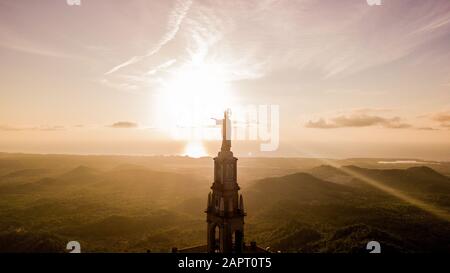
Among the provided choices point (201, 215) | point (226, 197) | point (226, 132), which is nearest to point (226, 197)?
point (226, 197)

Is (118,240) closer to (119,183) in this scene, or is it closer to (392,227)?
(392,227)

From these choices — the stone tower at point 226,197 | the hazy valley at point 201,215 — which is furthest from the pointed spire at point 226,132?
the hazy valley at point 201,215

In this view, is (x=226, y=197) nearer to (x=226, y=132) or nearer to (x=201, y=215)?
(x=226, y=132)

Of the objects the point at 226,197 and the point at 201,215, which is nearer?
the point at 226,197

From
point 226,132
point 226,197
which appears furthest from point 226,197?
point 226,132

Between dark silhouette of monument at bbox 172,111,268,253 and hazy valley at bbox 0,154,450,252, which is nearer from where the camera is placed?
dark silhouette of monument at bbox 172,111,268,253

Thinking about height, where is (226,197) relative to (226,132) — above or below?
below

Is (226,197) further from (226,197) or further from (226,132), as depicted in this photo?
(226,132)

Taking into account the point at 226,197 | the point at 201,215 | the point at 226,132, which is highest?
the point at 226,132

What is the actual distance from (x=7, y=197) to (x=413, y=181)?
216 metres

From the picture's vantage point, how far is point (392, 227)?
86.2m

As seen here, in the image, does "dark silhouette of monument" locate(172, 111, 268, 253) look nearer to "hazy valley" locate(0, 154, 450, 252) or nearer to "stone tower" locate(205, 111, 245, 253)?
"stone tower" locate(205, 111, 245, 253)

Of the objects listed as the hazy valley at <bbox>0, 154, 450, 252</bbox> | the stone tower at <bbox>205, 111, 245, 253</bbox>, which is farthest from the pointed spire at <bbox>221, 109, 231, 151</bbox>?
the hazy valley at <bbox>0, 154, 450, 252</bbox>

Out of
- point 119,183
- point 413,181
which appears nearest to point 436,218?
point 413,181
